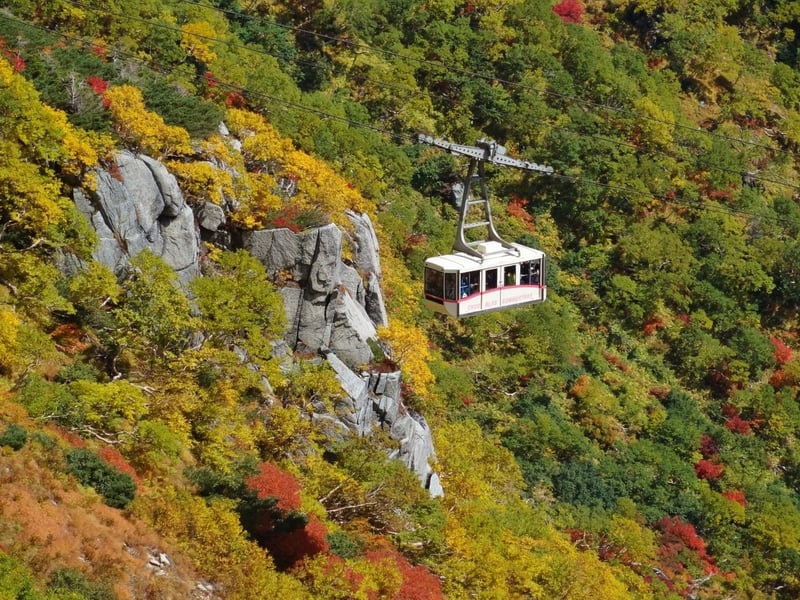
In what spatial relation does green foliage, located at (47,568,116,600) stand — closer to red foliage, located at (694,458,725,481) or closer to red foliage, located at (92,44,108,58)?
red foliage, located at (92,44,108,58)

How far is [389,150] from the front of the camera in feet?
286

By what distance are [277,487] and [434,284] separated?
1083 centimetres

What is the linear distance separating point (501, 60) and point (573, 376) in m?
33.9

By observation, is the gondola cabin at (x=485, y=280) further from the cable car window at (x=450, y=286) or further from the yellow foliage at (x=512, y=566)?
the yellow foliage at (x=512, y=566)

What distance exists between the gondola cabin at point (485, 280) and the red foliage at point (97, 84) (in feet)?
73.2

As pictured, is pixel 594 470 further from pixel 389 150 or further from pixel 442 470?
pixel 389 150

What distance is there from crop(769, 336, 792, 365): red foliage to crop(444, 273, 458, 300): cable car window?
54.8 meters

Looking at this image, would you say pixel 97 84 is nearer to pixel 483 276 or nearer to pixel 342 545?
pixel 483 276

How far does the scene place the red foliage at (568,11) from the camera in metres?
113

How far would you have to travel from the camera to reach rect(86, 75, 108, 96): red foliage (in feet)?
185

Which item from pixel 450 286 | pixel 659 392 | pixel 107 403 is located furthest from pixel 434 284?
pixel 659 392

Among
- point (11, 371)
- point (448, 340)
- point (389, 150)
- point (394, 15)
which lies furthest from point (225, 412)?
point (394, 15)

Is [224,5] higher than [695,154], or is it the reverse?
[224,5]

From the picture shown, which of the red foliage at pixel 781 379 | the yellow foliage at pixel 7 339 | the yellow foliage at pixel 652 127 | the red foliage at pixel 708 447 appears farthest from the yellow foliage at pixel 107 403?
the yellow foliage at pixel 652 127
